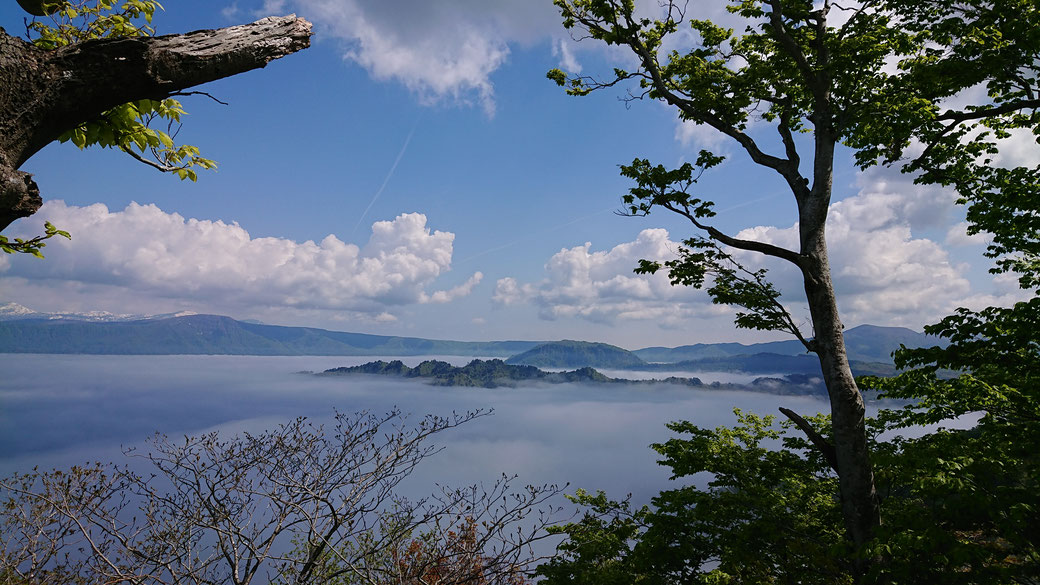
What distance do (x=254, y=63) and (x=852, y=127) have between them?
36.0 feet

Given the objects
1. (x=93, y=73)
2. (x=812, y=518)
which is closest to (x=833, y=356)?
(x=812, y=518)

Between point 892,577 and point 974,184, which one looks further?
point 974,184

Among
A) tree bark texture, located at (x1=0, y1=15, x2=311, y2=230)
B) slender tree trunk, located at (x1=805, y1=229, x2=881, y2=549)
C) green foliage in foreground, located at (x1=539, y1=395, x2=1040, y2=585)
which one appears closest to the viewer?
tree bark texture, located at (x1=0, y1=15, x2=311, y2=230)

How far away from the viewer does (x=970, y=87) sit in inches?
336

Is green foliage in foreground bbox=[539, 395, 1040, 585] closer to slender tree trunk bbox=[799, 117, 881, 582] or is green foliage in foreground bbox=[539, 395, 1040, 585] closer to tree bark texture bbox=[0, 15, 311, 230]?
slender tree trunk bbox=[799, 117, 881, 582]

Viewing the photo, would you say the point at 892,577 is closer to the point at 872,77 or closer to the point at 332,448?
the point at 872,77

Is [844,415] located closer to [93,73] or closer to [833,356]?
[833,356]

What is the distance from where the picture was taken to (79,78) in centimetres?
193

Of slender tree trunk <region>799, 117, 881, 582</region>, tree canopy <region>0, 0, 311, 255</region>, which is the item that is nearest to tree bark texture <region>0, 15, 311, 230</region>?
tree canopy <region>0, 0, 311, 255</region>

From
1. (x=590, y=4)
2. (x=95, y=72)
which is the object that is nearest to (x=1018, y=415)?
(x=590, y=4)

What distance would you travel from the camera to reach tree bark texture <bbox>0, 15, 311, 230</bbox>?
1.82m

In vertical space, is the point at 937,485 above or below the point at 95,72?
below

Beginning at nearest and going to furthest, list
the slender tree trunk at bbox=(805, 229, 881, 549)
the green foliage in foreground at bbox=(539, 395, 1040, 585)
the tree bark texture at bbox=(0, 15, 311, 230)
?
the tree bark texture at bbox=(0, 15, 311, 230)
the green foliage in foreground at bbox=(539, 395, 1040, 585)
the slender tree trunk at bbox=(805, 229, 881, 549)

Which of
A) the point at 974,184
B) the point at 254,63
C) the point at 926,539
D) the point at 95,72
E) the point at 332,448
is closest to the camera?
the point at 95,72
